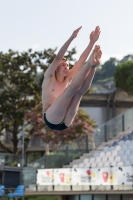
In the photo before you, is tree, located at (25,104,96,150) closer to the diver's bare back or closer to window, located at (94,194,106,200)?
window, located at (94,194,106,200)

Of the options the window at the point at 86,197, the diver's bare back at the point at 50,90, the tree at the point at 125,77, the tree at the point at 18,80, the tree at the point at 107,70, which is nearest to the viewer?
the diver's bare back at the point at 50,90

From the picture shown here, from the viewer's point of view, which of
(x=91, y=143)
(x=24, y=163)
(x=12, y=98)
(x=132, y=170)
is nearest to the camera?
(x=132, y=170)

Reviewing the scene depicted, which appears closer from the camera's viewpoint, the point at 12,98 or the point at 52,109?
the point at 52,109

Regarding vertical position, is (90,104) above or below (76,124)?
above

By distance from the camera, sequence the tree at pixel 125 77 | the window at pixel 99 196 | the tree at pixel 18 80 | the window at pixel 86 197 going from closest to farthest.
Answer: the window at pixel 99 196
the window at pixel 86 197
the tree at pixel 18 80
the tree at pixel 125 77

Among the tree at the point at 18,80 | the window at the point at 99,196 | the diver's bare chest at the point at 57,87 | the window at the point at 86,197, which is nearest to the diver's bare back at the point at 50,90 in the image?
the diver's bare chest at the point at 57,87

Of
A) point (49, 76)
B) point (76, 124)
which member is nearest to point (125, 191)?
point (49, 76)

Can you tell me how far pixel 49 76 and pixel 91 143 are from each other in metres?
19.9

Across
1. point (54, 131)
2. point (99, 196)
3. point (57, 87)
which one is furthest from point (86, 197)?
point (57, 87)

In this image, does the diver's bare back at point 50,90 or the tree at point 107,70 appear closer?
the diver's bare back at point 50,90

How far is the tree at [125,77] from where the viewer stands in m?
39.2

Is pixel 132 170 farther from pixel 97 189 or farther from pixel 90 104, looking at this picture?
pixel 90 104

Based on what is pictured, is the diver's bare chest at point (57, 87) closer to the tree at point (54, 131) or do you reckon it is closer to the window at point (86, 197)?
the window at point (86, 197)

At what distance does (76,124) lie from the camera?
1323 inches
